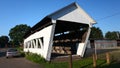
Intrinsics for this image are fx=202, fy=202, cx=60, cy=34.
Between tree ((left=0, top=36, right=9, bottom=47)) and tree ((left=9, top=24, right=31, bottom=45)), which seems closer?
tree ((left=9, top=24, right=31, bottom=45))

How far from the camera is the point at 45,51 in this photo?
63.2 feet

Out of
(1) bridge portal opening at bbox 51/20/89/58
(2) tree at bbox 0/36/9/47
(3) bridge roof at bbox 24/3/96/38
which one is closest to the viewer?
(3) bridge roof at bbox 24/3/96/38

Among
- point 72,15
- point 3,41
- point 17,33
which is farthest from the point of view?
point 3,41

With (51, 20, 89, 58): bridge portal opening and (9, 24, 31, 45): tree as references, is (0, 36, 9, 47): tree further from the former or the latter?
(51, 20, 89, 58): bridge portal opening

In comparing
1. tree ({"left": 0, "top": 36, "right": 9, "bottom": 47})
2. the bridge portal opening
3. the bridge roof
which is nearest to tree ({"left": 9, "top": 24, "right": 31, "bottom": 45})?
tree ({"left": 0, "top": 36, "right": 9, "bottom": 47})

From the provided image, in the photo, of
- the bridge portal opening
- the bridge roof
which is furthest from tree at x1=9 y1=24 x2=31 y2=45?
the bridge roof

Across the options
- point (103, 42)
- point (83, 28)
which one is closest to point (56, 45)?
point (83, 28)

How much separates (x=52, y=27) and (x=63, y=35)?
11154 mm

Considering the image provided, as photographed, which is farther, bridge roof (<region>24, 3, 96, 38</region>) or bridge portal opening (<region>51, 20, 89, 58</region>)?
bridge portal opening (<region>51, 20, 89, 58</region>)

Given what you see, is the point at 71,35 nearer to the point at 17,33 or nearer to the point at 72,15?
the point at 72,15

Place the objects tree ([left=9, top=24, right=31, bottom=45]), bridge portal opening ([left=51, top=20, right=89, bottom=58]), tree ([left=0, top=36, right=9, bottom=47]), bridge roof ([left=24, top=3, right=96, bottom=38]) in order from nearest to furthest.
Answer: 1. bridge roof ([left=24, top=3, right=96, bottom=38])
2. bridge portal opening ([left=51, top=20, right=89, bottom=58])
3. tree ([left=9, top=24, right=31, bottom=45])
4. tree ([left=0, top=36, right=9, bottom=47])

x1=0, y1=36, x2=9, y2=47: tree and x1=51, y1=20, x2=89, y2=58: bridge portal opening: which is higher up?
x1=0, y1=36, x2=9, y2=47: tree

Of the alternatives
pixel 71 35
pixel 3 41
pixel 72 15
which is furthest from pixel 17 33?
pixel 72 15

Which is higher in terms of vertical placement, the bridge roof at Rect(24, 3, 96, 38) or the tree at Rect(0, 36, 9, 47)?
the tree at Rect(0, 36, 9, 47)
